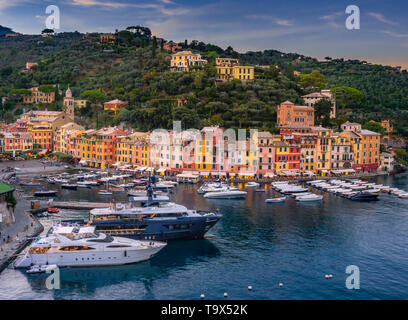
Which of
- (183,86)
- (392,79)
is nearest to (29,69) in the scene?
(183,86)

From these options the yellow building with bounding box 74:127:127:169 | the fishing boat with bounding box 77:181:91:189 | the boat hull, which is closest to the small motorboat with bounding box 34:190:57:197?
the fishing boat with bounding box 77:181:91:189

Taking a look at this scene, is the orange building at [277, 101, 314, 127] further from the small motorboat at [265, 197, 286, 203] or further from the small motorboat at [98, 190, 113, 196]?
the small motorboat at [98, 190, 113, 196]

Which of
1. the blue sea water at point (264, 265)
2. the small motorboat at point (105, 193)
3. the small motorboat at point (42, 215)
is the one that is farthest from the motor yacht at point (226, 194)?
the small motorboat at point (42, 215)

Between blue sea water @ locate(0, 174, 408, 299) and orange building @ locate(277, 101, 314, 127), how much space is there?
3645 centimetres

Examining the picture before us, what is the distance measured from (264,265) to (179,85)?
6789 cm

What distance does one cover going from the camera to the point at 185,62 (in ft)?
343

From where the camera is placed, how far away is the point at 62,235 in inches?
1222

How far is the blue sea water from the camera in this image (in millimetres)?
27141

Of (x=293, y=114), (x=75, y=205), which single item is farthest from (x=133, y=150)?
(x=293, y=114)

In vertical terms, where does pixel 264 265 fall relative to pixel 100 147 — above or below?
below

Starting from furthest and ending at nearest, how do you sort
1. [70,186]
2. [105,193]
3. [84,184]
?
[84,184]
[70,186]
[105,193]

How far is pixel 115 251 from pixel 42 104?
8660 centimetres

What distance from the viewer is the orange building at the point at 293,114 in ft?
265

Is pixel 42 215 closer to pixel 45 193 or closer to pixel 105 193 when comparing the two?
pixel 45 193
